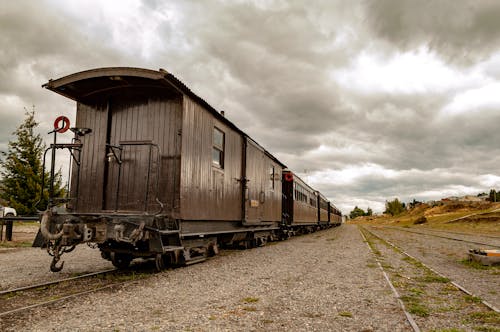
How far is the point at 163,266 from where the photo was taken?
745cm

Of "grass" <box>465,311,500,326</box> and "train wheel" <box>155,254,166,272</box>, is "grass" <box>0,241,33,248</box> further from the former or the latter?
"grass" <box>465,311,500,326</box>

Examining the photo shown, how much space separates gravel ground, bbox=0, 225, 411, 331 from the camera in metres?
3.94

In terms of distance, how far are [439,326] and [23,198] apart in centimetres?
2186

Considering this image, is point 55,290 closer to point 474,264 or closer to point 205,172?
point 205,172

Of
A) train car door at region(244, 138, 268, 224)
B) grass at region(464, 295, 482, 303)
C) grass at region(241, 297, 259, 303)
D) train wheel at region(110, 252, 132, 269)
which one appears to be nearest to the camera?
grass at region(241, 297, 259, 303)

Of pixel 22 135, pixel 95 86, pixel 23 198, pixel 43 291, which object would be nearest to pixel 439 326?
pixel 43 291

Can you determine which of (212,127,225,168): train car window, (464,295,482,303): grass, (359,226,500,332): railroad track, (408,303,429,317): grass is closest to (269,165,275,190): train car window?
(212,127,225,168): train car window

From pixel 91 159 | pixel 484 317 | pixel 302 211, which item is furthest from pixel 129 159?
pixel 302 211

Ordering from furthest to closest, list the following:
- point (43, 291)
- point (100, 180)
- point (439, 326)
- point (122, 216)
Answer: point (100, 180)
point (122, 216)
point (43, 291)
point (439, 326)

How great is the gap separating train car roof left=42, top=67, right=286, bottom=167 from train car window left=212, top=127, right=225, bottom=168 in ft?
4.01

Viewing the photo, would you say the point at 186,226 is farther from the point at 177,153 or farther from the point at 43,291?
the point at 43,291

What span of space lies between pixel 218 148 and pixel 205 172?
1082 millimetres

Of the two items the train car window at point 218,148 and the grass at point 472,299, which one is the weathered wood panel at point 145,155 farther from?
the grass at point 472,299

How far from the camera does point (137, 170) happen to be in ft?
24.6
